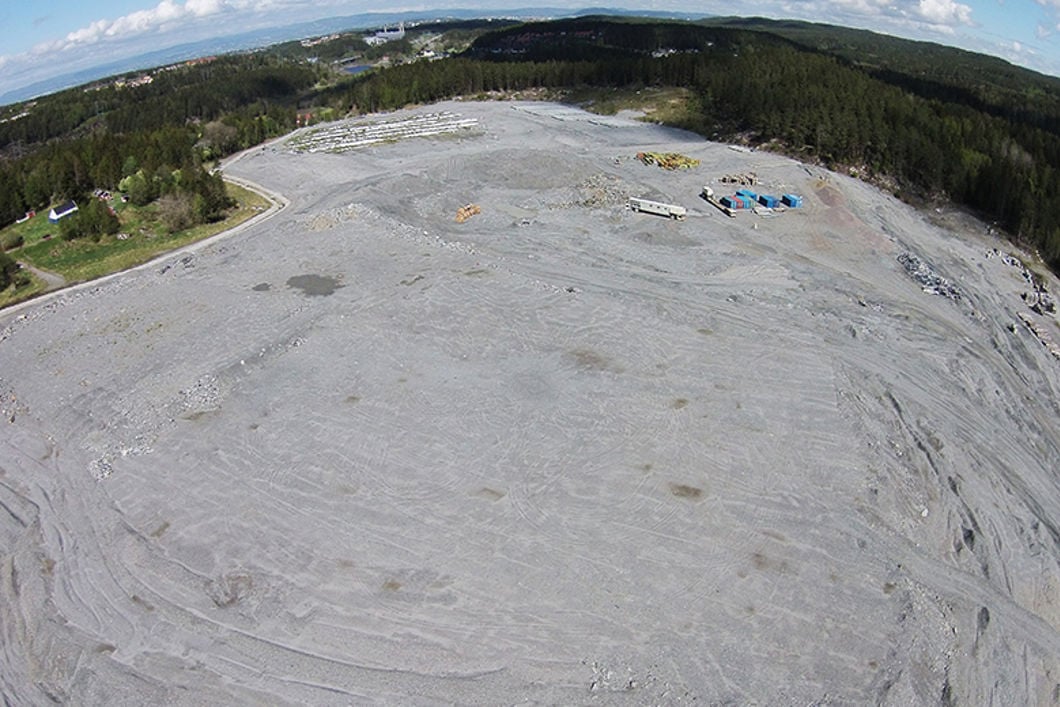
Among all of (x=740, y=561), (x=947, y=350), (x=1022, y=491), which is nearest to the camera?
(x=740, y=561)

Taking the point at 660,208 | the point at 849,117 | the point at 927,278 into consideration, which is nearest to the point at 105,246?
the point at 660,208

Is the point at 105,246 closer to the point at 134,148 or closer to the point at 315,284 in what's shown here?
the point at 315,284

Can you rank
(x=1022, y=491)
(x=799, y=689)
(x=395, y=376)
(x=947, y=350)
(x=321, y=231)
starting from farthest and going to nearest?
1. (x=321, y=231)
2. (x=947, y=350)
3. (x=395, y=376)
4. (x=1022, y=491)
5. (x=799, y=689)

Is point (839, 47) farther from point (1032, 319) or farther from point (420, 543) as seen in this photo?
point (420, 543)

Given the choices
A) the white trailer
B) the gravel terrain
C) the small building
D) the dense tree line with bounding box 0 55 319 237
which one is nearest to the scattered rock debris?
the gravel terrain

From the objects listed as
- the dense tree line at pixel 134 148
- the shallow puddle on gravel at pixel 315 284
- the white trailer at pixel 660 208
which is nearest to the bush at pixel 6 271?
the dense tree line at pixel 134 148

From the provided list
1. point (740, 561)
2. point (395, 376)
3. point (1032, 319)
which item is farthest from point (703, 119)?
point (740, 561)
